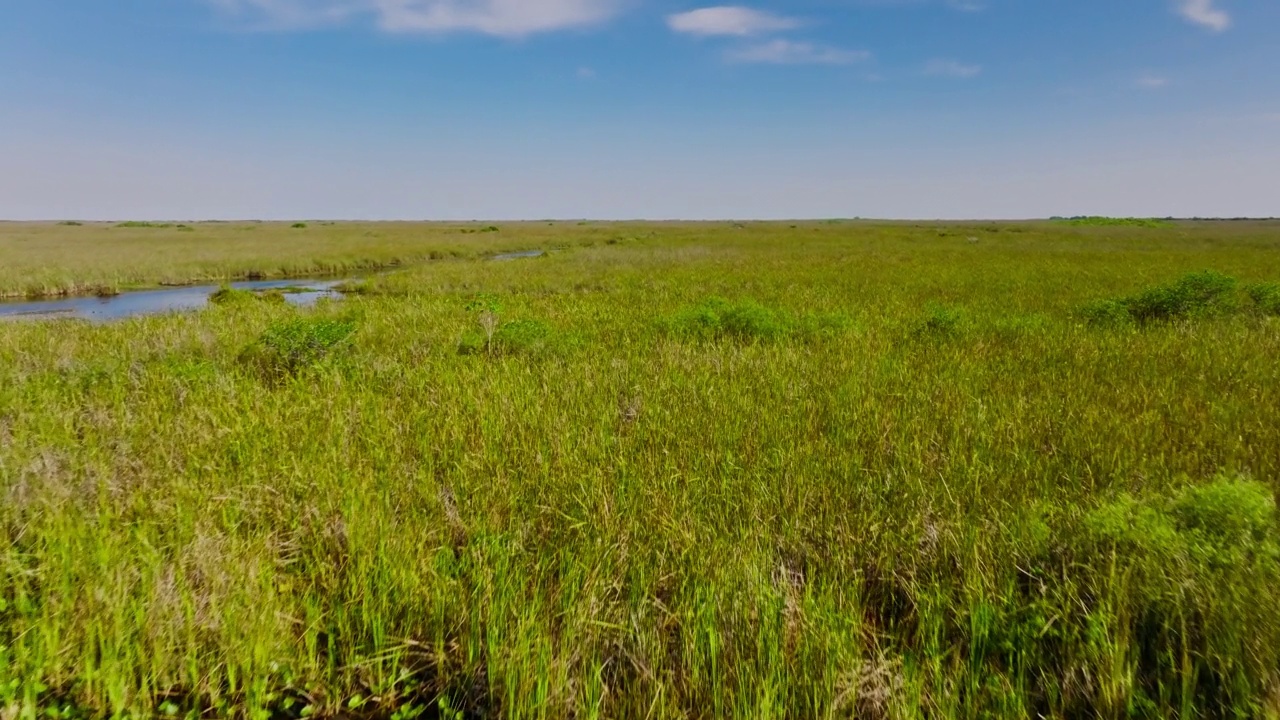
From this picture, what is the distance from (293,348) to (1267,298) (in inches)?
615

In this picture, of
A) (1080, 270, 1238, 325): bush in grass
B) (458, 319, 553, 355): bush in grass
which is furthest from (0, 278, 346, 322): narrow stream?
(1080, 270, 1238, 325): bush in grass

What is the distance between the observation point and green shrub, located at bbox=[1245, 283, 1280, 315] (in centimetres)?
995

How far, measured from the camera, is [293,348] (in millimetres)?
6836

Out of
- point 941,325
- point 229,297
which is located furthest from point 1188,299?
point 229,297

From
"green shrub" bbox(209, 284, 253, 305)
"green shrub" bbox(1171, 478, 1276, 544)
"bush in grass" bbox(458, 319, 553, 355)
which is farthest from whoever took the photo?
"green shrub" bbox(209, 284, 253, 305)

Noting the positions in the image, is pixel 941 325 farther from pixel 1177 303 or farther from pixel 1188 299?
pixel 1188 299

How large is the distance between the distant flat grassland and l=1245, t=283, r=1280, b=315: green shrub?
16.8 ft

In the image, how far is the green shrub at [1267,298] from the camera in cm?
995

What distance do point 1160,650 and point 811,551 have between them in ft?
4.22

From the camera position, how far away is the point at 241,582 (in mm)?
2391

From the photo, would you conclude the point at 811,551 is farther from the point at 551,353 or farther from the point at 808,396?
the point at 551,353

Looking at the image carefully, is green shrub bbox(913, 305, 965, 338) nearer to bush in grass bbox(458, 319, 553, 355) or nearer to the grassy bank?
bush in grass bbox(458, 319, 553, 355)

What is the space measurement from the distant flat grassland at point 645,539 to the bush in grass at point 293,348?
0.23m

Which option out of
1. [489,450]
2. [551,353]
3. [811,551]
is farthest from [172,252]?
[811,551]
